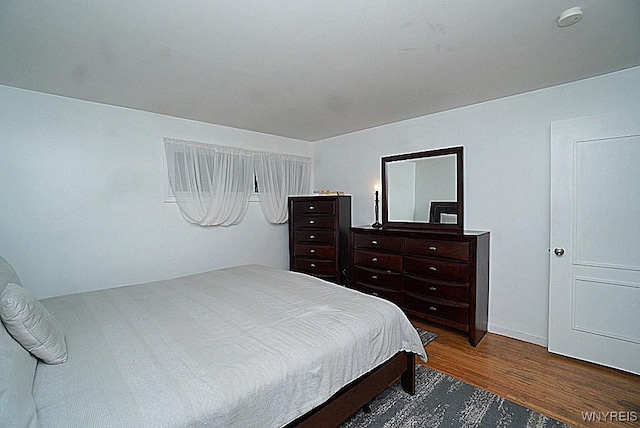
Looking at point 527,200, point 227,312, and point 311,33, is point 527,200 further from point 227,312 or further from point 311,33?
point 227,312

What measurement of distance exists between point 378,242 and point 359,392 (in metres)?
2.07

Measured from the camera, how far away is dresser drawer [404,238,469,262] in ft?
9.58

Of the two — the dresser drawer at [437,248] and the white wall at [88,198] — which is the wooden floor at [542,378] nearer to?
the dresser drawer at [437,248]

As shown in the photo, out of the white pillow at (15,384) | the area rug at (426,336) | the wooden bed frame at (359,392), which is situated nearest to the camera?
the white pillow at (15,384)

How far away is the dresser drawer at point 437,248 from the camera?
9.58 feet

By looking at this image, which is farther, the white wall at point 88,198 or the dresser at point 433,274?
the dresser at point 433,274

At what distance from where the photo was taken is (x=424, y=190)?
3.66 m

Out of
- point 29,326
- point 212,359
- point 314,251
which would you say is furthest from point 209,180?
point 212,359

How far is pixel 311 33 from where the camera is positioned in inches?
71.5

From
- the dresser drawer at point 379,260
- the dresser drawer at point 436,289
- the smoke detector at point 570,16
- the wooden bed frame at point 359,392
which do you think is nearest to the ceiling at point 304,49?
the smoke detector at point 570,16

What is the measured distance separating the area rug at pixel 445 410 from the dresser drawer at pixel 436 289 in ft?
2.99

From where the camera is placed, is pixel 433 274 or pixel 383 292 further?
pixel 383 292

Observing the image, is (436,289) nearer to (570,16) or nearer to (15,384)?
(570,16)

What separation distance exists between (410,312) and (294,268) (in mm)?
1799
